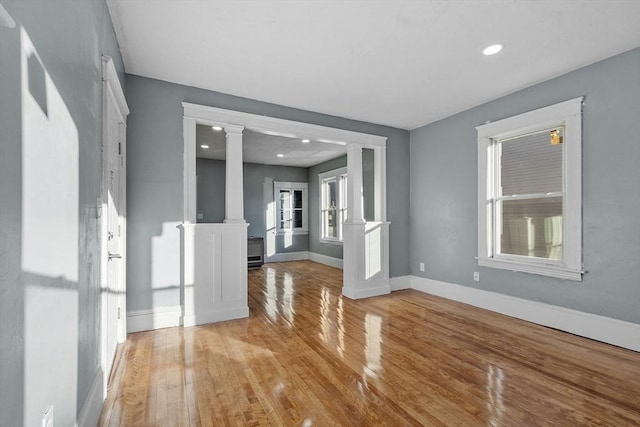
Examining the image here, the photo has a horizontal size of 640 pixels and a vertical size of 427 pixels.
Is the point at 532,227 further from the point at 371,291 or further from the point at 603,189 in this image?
the point at 371,291

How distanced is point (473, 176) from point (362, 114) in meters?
1.74

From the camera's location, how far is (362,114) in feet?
14.0

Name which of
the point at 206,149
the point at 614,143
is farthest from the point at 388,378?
the point at 206,149

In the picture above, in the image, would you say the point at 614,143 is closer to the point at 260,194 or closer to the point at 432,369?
the point at 432,369

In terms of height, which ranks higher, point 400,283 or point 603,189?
point 603,189

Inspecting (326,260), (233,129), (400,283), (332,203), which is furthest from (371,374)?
(332,203)

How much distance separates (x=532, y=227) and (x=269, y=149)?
466cm

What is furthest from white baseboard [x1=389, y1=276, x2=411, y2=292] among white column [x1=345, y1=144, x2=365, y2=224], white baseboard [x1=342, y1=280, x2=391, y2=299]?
white column [x1=345, y1=144, x2=365, y2=224]

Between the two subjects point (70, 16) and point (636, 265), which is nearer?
point (70, 16)

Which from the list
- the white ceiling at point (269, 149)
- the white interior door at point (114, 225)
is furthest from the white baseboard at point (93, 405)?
the white ceiling at point (269, 149)

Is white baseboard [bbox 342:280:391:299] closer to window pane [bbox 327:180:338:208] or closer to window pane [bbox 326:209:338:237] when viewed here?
window pane [bbox 326:209:338:237]

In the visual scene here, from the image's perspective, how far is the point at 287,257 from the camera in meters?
8.01

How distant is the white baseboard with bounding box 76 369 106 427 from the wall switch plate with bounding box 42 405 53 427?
441mm

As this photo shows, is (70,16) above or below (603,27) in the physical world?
below
